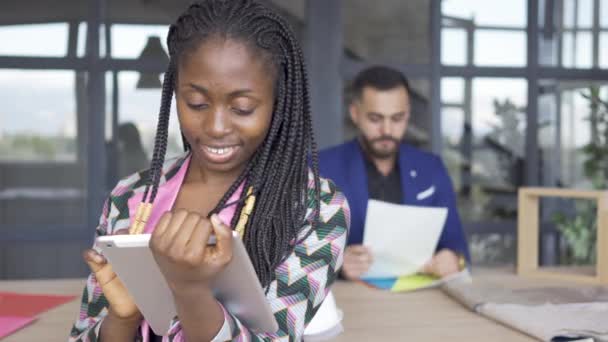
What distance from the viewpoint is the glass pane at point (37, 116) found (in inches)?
130

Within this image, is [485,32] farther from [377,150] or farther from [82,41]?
[82,41]

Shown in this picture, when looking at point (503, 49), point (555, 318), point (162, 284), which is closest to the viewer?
point (162, 284)

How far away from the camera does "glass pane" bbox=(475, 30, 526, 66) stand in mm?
3531

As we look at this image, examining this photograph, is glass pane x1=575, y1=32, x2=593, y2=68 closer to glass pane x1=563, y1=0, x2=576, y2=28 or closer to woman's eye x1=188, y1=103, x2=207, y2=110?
glass pane x1=563, y1=0, x2=576, y2=28

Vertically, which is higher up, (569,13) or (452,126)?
(569,13)

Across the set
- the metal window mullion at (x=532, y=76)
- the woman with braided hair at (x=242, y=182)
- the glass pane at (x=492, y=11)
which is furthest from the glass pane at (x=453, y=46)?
the woman with braided hair at (x=242, y=182)

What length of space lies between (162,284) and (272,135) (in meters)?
0.31

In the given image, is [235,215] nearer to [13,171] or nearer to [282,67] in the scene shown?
[282,67]

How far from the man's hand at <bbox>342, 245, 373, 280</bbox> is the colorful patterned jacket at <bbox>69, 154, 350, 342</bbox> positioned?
82 centimetres

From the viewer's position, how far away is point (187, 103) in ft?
3.48

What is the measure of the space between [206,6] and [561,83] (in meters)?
2.86

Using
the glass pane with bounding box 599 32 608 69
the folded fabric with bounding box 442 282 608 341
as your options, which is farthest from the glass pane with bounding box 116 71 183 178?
the glass pane with bounding box 599 32 608 69

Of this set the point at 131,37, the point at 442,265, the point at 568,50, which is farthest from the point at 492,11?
the point at 442,265

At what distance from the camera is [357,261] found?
201cm
